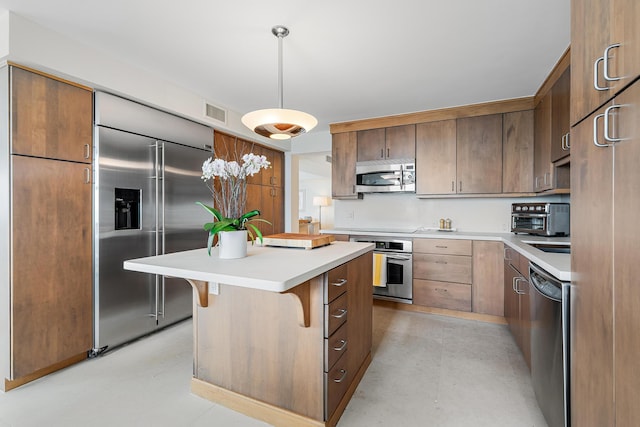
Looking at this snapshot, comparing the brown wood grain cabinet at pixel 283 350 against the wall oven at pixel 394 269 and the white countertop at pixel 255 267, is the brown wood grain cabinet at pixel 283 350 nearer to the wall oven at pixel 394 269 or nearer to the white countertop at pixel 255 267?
the white countertop at pixel 255 267

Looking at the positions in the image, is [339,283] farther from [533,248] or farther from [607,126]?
[533,248]

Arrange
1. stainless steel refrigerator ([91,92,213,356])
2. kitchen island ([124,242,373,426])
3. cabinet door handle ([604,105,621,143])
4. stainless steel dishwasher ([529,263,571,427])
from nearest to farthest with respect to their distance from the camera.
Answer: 1. cabinet door handle ([604,105,621,143])
2. stainless steel dishwasher ([529,263,571,427])
3. kitchen island ([124,242,373,426])
4. stainless steel refrigerator ([91,92,213,356])

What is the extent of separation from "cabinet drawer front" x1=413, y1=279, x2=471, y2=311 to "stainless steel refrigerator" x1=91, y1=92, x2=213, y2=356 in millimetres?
2520

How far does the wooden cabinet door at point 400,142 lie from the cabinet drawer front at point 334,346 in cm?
268

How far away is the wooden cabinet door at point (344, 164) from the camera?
13.6ft

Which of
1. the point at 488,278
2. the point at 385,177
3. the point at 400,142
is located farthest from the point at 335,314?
the point at 400,142

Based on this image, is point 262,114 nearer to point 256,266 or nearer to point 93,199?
point 256,266

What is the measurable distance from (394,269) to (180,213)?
242 centimetres

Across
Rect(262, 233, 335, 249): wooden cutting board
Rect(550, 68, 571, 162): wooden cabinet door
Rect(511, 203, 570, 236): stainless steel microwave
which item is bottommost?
Rect(262, 233, 335, 249): wooden cutting board

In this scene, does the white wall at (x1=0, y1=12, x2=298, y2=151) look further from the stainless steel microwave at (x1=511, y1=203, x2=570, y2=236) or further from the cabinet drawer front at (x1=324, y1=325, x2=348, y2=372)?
the stainless steel microwave at (x1=511, y1=203, x2=570, y2=236)

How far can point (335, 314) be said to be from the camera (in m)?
1.61

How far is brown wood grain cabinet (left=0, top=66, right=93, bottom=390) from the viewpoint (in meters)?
1.95

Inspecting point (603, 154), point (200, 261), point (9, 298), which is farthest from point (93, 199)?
point (603, 154)

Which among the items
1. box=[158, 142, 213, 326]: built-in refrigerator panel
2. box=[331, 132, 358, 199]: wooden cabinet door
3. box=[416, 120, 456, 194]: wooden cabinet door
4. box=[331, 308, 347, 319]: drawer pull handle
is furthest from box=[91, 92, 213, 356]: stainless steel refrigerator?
box=[416, 120, 456, 194]: wooden cabinet door
